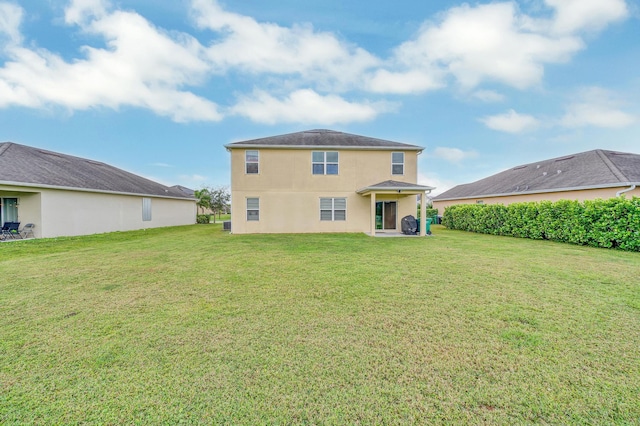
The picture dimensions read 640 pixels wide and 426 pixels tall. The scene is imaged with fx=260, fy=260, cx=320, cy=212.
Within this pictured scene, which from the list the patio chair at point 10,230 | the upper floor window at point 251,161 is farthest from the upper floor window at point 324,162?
the patio chair at point 10,230

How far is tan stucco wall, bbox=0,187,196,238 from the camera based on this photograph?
1255 centimetres

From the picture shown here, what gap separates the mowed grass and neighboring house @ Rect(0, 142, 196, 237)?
9.63 metres

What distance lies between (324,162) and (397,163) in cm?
422

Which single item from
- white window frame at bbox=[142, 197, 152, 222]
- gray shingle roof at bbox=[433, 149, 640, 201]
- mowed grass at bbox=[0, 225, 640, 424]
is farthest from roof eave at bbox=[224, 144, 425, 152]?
white window frame at bbox=[142, 197, 152, 222]

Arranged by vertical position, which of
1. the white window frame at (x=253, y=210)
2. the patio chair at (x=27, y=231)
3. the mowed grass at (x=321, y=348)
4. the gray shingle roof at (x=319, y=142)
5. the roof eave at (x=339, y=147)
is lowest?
the mowed grass at (x=321, y=348)

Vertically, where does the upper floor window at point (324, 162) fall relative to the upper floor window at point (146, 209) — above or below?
above

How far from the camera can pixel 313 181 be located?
14.8 m

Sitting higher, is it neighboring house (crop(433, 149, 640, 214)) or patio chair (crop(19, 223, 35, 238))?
neighboring house (crop(433, 149, 640, 214))

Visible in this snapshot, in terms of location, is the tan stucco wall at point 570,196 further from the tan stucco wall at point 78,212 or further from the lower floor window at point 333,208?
the tan stucco wall at point 78,212

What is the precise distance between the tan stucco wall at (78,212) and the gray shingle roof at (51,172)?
440 millimetres

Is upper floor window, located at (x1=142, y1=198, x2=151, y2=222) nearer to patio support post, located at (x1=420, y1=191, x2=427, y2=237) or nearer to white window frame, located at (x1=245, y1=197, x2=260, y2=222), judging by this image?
white window frame, located at (x1=245, y1=197, x2=260, y2=222)

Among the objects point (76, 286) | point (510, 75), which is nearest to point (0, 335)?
point (76, 286)

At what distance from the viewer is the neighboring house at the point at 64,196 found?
1248 centimetres

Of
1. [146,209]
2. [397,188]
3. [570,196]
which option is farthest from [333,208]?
[146,209]
